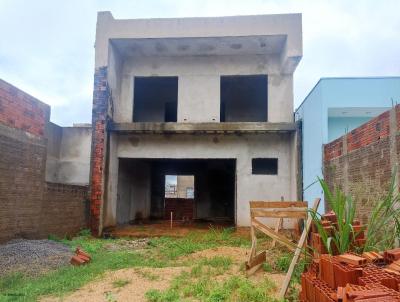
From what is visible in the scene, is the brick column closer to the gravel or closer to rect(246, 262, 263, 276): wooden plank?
rect(246, 262, 263, 276): wooden plank

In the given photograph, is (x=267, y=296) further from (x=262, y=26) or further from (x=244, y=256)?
(x=262, y=26)

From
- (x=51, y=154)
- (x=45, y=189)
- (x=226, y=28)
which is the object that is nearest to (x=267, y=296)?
(x=45, y=189)

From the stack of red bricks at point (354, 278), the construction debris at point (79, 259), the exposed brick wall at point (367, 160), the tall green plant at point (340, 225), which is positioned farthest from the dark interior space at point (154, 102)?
the stack of red bricks at point (354, 278)

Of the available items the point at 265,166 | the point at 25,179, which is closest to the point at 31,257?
the point at 25,179

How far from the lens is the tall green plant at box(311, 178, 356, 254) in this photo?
369cm

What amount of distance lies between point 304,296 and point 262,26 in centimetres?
951

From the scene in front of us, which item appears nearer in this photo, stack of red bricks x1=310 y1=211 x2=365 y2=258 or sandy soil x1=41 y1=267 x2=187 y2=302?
stack of red bricks x1=310 y1=211 x2=365 y2=258

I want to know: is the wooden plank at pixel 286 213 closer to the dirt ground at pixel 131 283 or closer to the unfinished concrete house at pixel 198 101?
the dirt ground at pixel 131 283

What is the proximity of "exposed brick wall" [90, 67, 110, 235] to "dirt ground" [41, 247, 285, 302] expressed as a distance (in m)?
5.45

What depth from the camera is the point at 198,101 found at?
1260 centimetres

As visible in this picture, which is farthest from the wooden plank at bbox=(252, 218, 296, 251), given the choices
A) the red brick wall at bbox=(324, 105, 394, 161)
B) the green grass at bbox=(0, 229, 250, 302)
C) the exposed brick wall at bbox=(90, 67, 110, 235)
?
the exposed brick wall at bbox=(90, 67, 110, 235)

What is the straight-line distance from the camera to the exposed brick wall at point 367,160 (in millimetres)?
6559

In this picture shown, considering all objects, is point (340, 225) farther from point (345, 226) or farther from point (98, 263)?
point (98, 263)

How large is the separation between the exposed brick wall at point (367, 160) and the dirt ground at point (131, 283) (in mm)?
2422
